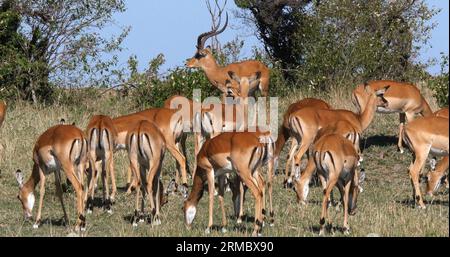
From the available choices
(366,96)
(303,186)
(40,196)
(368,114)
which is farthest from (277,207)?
(366,96)

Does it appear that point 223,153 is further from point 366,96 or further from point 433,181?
point 366,96

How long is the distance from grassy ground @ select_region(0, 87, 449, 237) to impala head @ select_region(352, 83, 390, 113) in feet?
2.29

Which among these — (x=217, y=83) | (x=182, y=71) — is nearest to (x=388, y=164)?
(x=217, y=83)

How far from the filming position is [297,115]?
36.9 ft

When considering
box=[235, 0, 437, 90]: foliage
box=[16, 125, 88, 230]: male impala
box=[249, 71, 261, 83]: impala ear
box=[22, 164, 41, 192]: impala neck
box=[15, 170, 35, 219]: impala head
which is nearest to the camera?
box=[16, 125, 88, 230]: male impala

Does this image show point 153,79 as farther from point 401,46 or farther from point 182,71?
point 401,46

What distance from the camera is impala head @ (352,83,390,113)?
38.9 feet

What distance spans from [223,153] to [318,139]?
59.7 inches

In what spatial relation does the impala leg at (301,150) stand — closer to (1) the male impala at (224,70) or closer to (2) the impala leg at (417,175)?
(2) the impala leg at (417,175)

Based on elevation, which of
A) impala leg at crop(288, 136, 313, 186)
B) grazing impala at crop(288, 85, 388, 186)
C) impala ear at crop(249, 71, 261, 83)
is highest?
impala ear at crop(249, 71, 261, 83)

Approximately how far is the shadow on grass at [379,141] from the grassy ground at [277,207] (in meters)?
0.01

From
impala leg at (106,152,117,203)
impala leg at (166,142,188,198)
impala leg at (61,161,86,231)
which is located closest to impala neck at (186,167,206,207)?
impala leg at (61,161,86,231)

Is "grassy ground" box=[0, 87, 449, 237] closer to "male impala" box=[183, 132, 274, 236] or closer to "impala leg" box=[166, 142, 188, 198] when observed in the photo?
"male impala" box=[183, 132, 274, 236]

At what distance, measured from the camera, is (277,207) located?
10.1 meters
